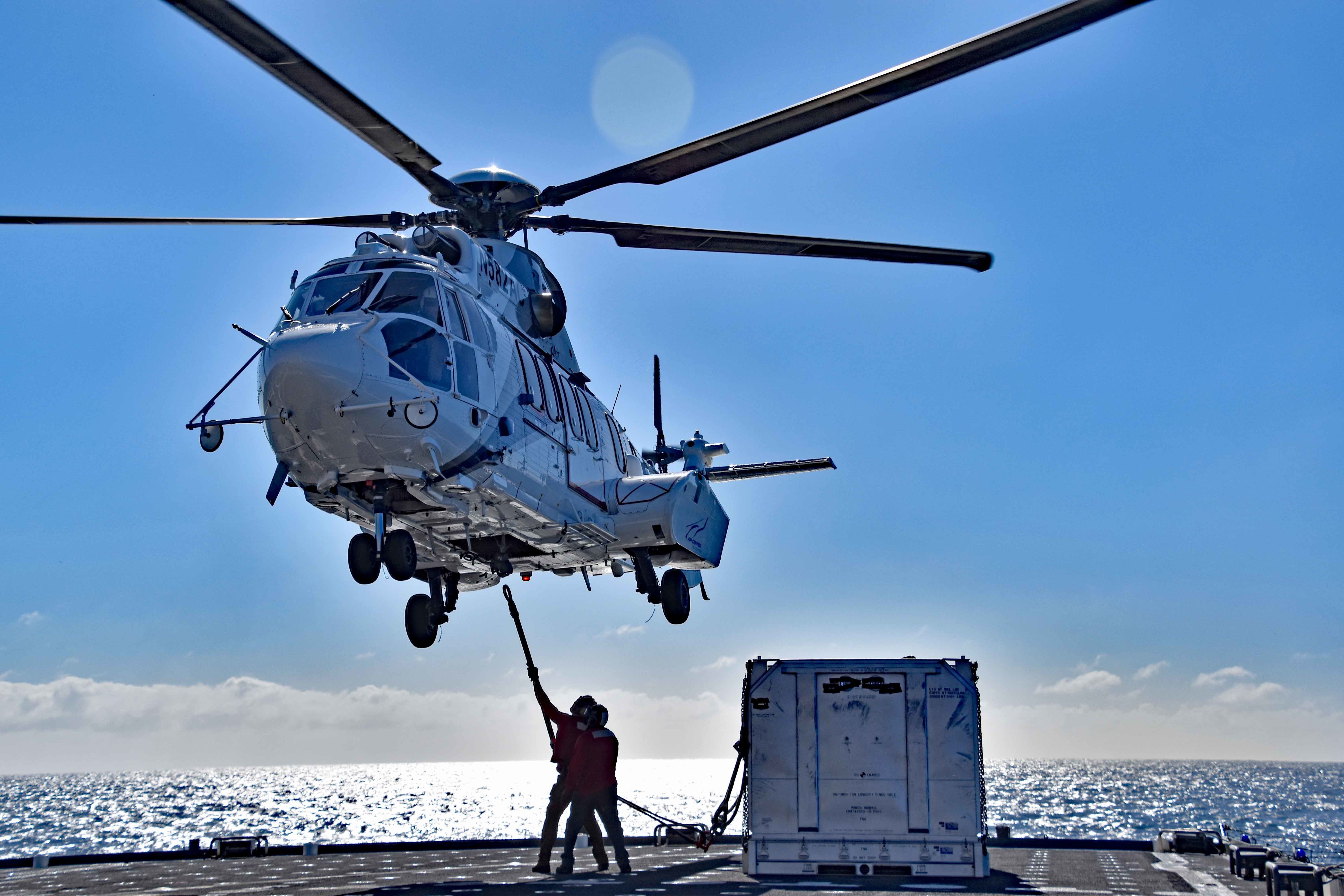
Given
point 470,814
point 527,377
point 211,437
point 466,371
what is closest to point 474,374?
point 466,371

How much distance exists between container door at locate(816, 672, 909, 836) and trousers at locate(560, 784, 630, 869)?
2829 mm

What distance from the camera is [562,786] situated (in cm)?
1459

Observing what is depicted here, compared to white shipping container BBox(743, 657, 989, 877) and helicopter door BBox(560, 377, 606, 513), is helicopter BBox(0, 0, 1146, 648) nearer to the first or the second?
helicopter door BBox(560, 377, 606, 513)

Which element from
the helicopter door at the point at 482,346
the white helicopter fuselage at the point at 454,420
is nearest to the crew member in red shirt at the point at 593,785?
the white helicopter fuselage at the point at 454,420

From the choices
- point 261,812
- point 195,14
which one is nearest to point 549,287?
point 195,14

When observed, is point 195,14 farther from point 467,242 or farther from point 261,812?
point 261,812

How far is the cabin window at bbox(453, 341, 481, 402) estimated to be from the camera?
14758 millimetres

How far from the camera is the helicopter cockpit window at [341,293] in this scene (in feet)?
47.1

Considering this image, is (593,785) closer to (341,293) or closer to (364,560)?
(364,560)

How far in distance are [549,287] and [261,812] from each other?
366 ft

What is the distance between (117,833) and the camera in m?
85.0

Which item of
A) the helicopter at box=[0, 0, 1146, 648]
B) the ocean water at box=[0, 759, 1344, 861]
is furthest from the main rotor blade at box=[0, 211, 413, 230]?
the ocean water at box=[0, 759, 1344, 861]

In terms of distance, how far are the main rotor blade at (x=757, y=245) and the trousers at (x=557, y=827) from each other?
27.0 feet

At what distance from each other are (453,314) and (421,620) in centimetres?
552
